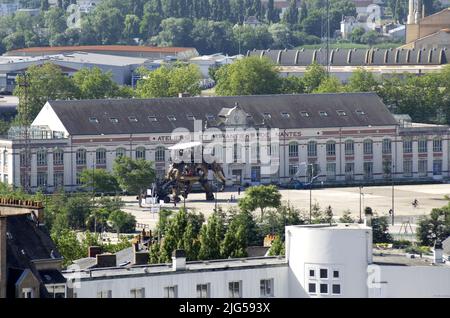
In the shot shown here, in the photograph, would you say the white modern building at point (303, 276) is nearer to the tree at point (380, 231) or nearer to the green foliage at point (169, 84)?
the tree at point (380, 231)

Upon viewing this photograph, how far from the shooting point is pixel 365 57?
122500 mm

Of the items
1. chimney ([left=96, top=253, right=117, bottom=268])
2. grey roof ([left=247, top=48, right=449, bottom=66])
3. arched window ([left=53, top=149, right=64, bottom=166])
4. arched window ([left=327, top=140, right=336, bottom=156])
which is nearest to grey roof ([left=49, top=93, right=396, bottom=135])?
arched window ([left=327, top=140, right=336, bottom=156])

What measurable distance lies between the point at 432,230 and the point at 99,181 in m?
→ 18.6

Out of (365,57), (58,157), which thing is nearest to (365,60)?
(365,57)

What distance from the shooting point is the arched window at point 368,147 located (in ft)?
268

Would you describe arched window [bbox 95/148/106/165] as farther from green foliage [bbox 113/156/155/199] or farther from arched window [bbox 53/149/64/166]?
green foliage [bbox 113/156/155/199]

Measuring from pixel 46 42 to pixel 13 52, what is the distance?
62.1ft

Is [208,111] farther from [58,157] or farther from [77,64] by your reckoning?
[77,64]

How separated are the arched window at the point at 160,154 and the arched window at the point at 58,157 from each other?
3.37m

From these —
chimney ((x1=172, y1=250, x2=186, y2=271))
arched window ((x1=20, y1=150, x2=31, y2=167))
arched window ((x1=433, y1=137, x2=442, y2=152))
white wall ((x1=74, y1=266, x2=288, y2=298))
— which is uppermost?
arched window ((x1=433, y1=137, x2=442, y2=152))

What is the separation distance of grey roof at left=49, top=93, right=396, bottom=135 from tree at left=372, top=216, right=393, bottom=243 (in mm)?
21783

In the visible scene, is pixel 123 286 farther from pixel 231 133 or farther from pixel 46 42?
pixel 46 42

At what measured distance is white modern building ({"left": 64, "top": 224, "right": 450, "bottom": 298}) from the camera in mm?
34969
